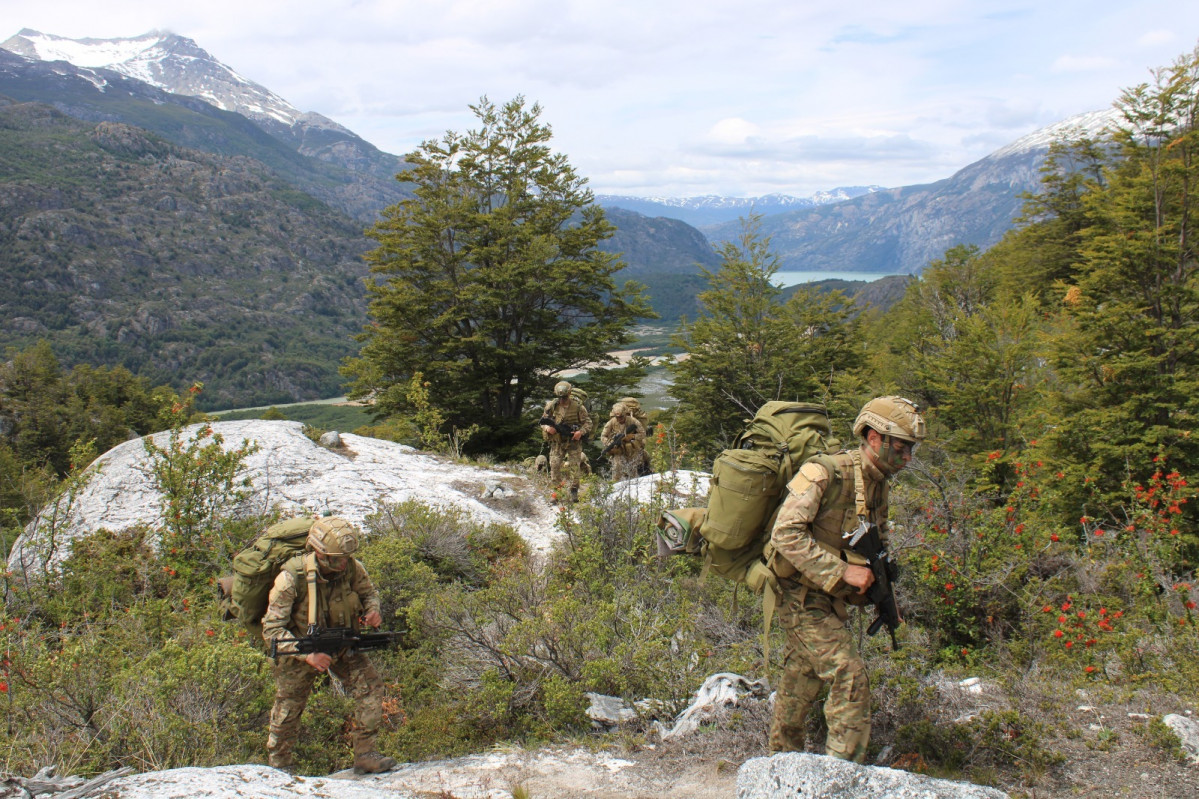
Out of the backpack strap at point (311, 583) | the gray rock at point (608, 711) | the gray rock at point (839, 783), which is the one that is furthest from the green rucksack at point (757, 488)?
the backpack strap at point (311, 583)

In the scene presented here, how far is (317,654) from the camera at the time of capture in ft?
15.1

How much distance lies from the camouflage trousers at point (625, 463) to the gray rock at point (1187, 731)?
723 centimetres

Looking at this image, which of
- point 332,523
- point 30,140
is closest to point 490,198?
point 332,523

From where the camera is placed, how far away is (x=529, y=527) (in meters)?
10.4

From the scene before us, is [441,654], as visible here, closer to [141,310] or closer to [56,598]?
[56,598]

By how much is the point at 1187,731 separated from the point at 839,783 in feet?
6.94

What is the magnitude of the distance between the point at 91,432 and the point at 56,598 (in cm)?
4504

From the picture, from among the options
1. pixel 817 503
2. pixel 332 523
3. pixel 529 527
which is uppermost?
pixel 817 503

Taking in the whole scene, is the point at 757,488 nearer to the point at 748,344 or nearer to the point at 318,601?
the point at 318,601

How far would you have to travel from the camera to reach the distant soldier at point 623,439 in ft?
37.3

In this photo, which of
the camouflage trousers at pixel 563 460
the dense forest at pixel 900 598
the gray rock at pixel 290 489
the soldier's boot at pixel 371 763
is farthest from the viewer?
the camouflage trousers at pixel 563 460

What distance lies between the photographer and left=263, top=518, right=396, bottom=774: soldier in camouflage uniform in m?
4.63

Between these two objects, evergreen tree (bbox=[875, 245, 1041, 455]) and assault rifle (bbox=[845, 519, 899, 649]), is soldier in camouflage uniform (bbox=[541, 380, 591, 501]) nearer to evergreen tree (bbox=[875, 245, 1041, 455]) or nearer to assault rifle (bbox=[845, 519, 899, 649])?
evergreen tree (bbox=[875, 245, 1041, 455])

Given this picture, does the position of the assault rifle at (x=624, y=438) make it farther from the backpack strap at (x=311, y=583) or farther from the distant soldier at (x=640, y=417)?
the backpack strap at (x=311, y=583)
